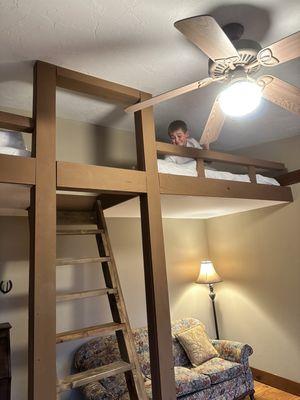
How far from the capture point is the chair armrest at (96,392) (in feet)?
7.93


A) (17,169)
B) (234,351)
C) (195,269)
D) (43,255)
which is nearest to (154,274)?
(43,255)

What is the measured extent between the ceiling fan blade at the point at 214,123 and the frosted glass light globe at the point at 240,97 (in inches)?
8.3

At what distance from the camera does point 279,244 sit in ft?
11.0

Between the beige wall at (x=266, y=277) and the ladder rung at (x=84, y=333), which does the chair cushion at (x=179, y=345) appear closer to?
the beige wall at (x=266, y=277)

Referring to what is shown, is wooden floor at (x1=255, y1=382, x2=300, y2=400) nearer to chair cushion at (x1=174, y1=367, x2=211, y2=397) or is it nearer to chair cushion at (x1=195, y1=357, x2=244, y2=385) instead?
chair cushion at (x1=195, y1=357, x2=244, y2=385)

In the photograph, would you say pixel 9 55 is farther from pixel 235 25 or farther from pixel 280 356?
pixel 280 356

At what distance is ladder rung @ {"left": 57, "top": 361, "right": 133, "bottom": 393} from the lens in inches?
65.7

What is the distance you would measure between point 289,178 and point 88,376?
2.74 metres

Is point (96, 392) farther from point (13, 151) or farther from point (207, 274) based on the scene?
point (13, 151)

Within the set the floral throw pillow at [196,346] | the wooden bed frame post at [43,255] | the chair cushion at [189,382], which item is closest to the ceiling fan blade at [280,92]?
the wooden bed frame post at [43,255]

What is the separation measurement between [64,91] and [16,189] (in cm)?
104

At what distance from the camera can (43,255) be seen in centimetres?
163

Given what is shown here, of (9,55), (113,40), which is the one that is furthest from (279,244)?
(9,55)

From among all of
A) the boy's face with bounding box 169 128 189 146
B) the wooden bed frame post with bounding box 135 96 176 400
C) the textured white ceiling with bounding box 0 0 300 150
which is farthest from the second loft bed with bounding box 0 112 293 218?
the textured white ceiling with bounding box 0 0 300 150
